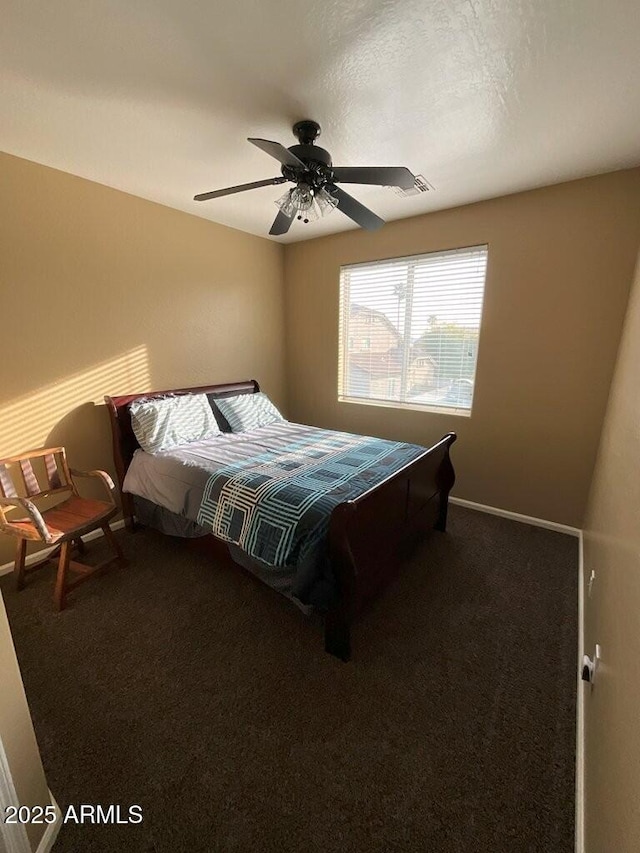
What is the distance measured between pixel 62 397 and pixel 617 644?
3.27m

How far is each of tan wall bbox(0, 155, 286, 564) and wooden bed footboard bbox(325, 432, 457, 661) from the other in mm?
2244

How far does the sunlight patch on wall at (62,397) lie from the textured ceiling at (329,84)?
4.40 ft

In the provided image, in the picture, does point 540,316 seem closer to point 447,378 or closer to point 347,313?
point 447,378

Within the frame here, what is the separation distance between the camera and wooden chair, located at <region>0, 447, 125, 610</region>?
6.51 ft

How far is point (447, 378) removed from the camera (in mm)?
3262

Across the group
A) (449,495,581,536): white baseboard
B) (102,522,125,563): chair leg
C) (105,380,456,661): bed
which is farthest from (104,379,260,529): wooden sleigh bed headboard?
(449,495,581,536): white baseboard

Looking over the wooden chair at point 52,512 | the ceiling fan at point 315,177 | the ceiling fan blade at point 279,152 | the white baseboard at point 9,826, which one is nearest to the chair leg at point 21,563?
the wooden chair at point 52,512

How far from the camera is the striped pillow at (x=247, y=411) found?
127 inches

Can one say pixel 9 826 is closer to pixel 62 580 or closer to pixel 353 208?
pixel 62 580

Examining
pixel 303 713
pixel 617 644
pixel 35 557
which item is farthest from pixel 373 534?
pixel 35 557

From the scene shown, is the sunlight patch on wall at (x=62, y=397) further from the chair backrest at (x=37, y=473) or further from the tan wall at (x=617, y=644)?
the tan wall at (x=617, y=644)

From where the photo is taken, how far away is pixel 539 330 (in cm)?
271

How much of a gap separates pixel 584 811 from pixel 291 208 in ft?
9.03

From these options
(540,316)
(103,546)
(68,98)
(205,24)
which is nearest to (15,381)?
(103,546)
